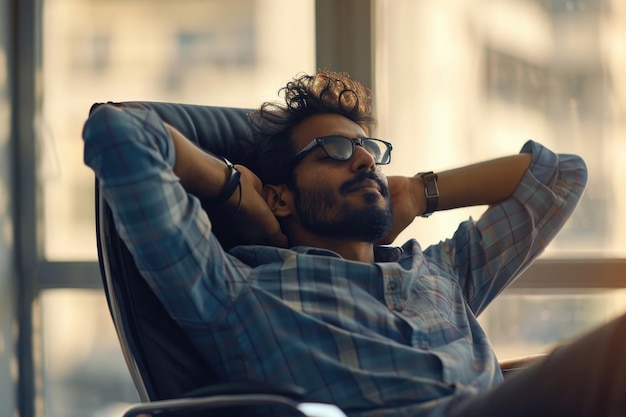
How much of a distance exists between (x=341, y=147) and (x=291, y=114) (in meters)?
0.20

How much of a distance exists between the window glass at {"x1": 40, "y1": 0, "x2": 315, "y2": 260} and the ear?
1.21m

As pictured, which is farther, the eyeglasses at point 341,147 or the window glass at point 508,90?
the window glass at point 508,90

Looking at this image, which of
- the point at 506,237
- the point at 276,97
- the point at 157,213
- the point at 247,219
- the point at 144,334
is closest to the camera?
the point at 157,213

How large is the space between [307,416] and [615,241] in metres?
1.97

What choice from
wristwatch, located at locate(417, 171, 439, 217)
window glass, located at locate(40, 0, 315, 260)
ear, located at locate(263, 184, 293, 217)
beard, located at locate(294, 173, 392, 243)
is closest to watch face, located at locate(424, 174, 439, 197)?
wristwatch, located at locate(417, 171, 439, 217)

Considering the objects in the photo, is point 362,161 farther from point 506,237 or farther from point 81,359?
point 81,359

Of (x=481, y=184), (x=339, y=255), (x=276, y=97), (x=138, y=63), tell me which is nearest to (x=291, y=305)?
(x=339, y=255)

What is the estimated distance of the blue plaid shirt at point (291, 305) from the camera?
1.36m

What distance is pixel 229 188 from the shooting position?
162 centimetres

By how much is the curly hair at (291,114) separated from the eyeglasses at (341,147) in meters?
0.05

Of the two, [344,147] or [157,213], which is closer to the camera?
[157,213]

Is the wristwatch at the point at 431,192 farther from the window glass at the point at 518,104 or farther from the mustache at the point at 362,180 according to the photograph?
the window glass at the point at 518,104

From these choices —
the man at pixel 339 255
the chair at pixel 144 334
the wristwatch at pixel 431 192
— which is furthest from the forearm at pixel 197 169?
the wristwatch at pixel 431 192

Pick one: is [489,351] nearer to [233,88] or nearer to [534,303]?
[534,303]
